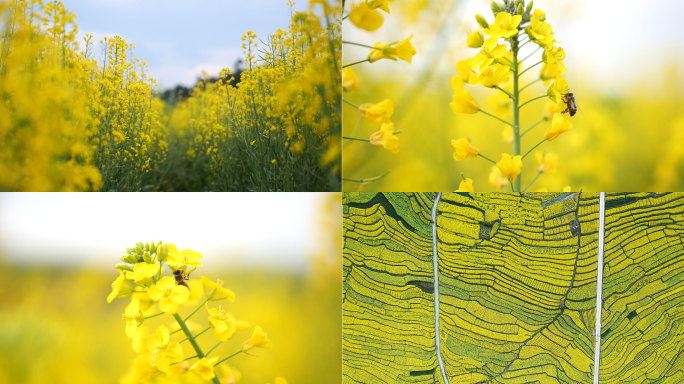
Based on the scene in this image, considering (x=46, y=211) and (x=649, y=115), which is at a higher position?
(x=649, y=115)

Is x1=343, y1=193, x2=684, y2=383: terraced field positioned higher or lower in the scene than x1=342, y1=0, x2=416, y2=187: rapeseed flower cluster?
lower

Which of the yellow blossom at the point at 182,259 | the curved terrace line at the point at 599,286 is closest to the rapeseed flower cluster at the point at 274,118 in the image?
the yellow blossom at the point at 182,259

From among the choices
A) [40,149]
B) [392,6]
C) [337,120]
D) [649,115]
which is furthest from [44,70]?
[649,115]

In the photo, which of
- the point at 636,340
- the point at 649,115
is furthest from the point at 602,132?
the point at 636,340

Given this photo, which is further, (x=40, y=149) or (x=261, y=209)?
(x=261, y=209)

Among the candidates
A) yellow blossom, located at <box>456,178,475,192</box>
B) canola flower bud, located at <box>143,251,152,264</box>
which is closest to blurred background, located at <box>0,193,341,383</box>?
canola flower bud, located at <box>143,251,152,264</box>

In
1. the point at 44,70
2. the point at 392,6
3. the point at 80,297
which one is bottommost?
the point at 80,297

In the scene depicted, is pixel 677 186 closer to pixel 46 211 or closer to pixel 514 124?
pixel 514 124

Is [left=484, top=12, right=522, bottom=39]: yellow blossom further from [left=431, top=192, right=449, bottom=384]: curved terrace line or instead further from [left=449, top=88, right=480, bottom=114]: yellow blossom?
[left=431, top=192, right=449, bottom=384]: curved terrace line
